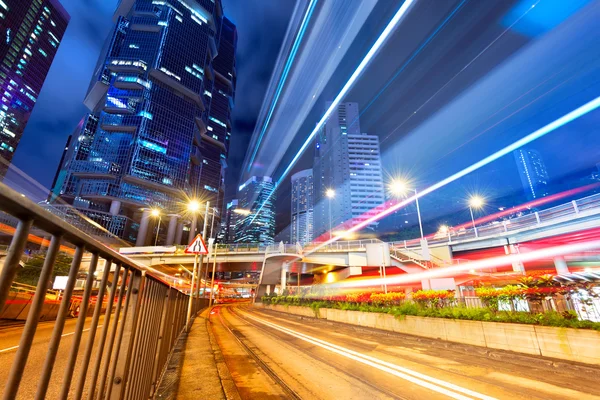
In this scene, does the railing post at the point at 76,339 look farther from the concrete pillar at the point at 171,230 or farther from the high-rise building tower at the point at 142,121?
the concrete pillar at the point at 171,230

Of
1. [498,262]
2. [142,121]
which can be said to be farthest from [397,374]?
[142,121]

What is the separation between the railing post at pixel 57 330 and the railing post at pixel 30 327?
0.12m

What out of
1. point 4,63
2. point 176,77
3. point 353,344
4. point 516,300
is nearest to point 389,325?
point 353,344

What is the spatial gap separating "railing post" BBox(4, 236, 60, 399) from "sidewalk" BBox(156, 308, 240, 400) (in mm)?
4319

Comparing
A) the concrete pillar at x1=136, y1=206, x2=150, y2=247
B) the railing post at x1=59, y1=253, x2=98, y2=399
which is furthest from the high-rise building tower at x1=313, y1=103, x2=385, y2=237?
the railing post at x1=59, y1=253, x2=98, y2=399

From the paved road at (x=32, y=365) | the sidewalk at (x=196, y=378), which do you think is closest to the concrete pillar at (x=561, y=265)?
the sidewalk at (x=196, y=378)

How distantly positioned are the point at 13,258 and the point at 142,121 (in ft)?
388

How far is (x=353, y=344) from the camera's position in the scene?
10.6m

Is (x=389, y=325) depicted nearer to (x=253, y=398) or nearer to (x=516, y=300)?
(x=516, y=300)

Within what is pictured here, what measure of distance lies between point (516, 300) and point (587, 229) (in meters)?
20.5

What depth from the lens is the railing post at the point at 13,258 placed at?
3.44 feet

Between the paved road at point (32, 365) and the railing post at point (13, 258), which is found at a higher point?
the railing post at point (13, 258)

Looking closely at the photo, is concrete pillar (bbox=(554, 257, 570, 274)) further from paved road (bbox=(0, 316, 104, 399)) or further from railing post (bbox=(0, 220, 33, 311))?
railing post (bbox=(0, 220, 33, 311))

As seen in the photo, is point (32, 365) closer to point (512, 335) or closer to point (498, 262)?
point (512, 335)
